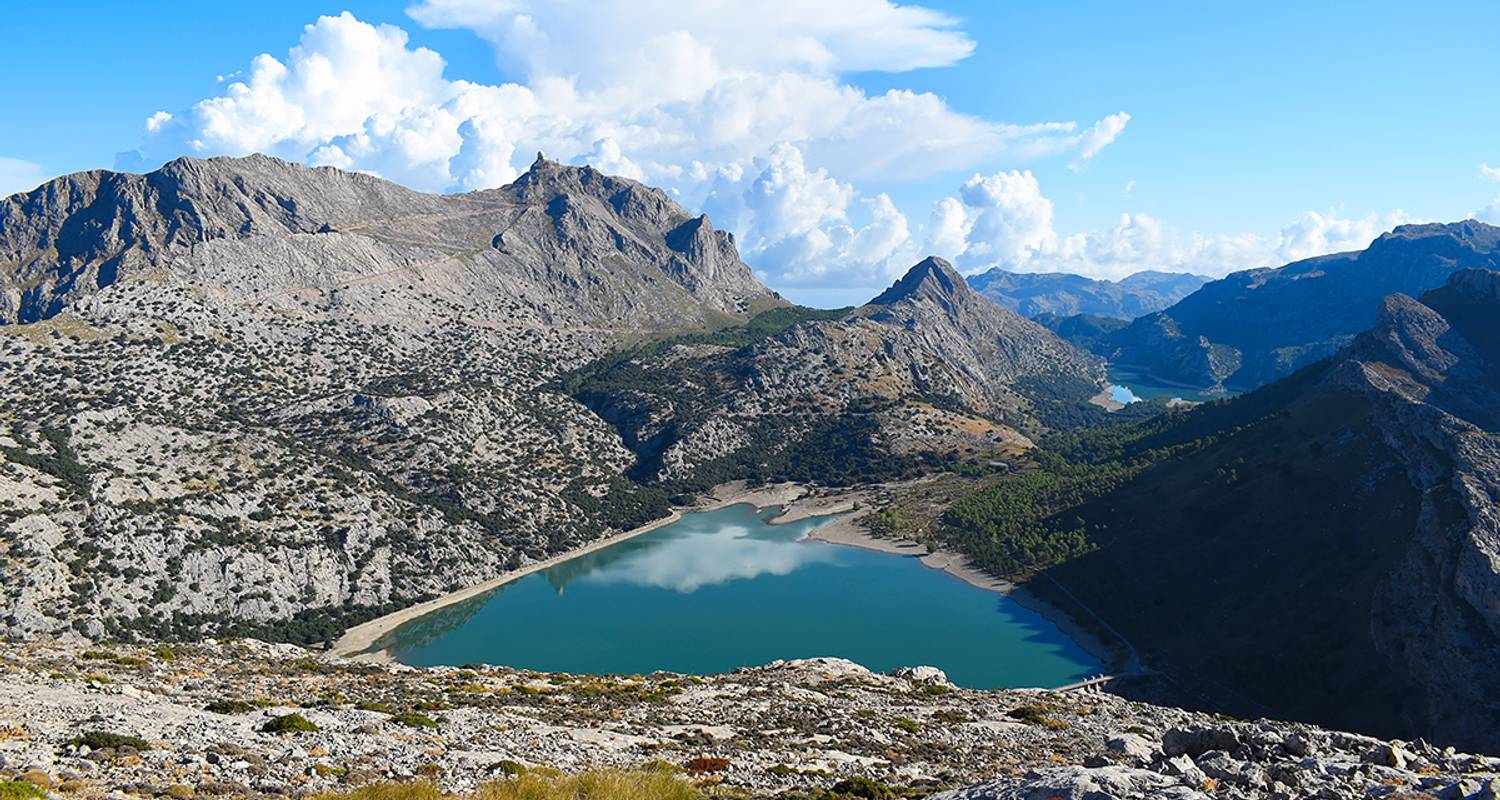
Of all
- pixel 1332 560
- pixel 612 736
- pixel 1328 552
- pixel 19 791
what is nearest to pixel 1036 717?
pixel 612 736

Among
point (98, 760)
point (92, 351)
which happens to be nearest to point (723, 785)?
point (98, 760)

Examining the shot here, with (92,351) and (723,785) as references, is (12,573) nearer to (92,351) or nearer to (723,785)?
(92,351)

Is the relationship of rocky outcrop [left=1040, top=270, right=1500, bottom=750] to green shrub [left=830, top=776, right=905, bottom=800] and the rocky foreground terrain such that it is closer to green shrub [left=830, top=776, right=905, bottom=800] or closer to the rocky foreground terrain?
the rocky foreground terrain

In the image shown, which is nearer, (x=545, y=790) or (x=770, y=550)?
(x=545, y=790)

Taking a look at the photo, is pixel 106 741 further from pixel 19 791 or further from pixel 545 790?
pixel 545 790

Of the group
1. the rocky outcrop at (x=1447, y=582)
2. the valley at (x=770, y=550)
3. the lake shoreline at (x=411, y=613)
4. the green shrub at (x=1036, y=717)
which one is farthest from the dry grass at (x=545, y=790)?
the lake shoreline at (x=411, y=613)
